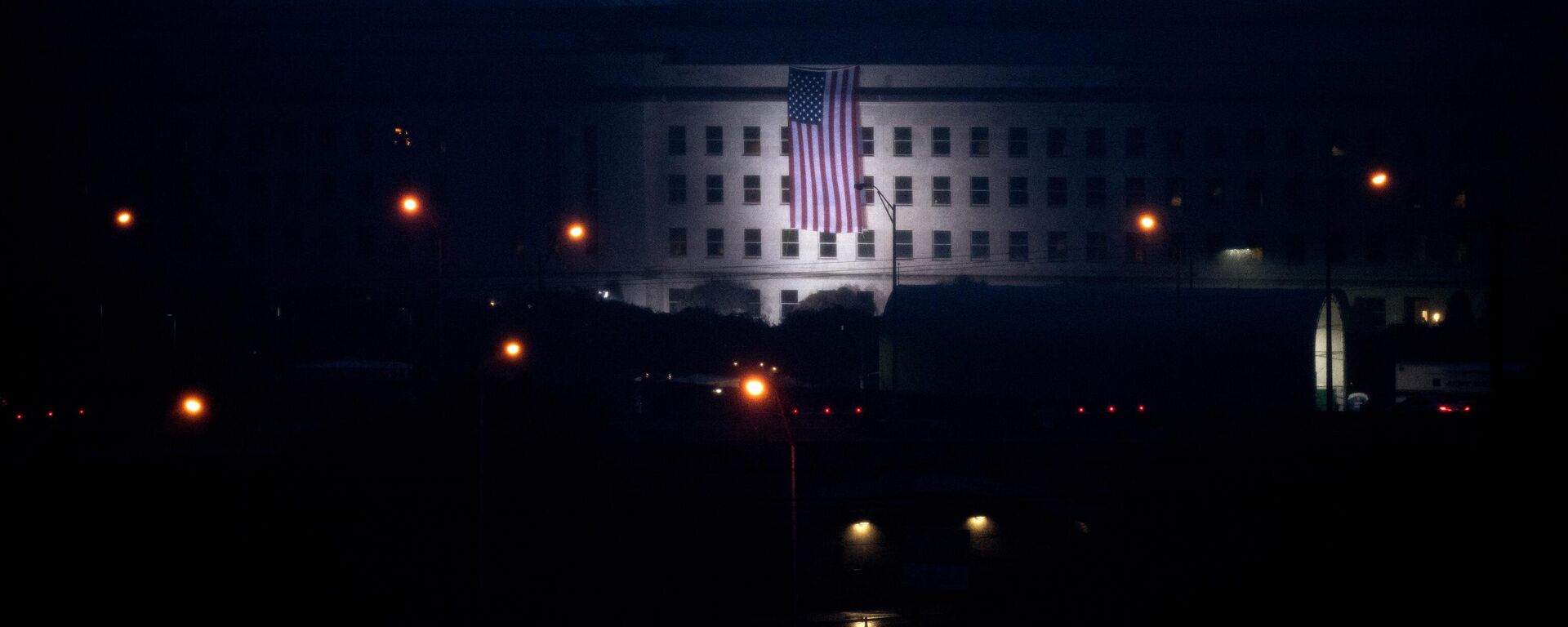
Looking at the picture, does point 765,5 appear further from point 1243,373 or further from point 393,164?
point 1243,373

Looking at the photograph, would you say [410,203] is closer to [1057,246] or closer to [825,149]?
[825,149]

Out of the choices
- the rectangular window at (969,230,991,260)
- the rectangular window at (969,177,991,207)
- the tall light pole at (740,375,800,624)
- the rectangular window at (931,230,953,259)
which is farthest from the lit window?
the tall light pole at (740,375,800,624)

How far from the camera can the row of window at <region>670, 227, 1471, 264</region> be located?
6153cm

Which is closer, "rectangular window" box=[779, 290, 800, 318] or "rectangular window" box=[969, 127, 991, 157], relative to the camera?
"rectangular window" box=[779, 290, 800, 318]

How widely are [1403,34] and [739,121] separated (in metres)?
32.8

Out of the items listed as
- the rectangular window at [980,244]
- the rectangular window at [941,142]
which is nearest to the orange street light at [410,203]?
the rectangular window at [941,142]

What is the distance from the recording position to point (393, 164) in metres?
61.9

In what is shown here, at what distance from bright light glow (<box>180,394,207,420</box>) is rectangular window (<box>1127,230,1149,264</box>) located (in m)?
40.2

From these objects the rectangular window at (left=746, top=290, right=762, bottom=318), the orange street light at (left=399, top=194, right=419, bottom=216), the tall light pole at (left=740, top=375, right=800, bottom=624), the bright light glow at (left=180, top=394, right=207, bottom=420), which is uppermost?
the orange street light at (left=399, top=194, right=419, bottom=216)

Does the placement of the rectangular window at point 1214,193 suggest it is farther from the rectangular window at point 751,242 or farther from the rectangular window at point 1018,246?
the rectangular window at point 751,242

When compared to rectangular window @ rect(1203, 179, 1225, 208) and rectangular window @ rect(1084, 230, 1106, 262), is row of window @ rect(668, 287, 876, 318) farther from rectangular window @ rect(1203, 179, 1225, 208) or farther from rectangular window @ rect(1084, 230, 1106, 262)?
rectangular window @ rect(1203, 179, 1225, 208)

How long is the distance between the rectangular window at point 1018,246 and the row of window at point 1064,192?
4.37 ft

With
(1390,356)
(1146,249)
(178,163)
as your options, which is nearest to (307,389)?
(178,163)

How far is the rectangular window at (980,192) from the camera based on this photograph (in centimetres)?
6247
